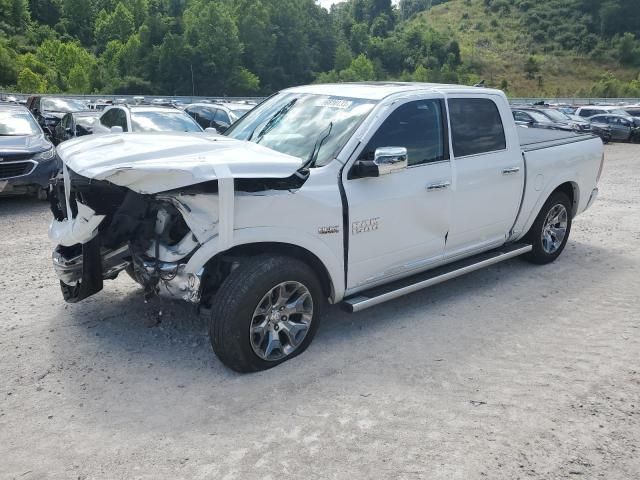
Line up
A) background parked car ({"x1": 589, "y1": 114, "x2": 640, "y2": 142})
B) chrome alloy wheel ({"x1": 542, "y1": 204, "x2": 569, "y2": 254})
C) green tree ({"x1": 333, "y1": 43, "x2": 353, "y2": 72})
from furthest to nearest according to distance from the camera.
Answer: green tree ({"x1": 333, "y1": 43, "x2": 353, "y2": 72}) → background parked car ({"x1": 589, "y1": 114, "x2": 640, "y2": 142}) → chrome alloy wheel ({"x1": 542, "y1": 204, "x2": 569, "y2": 254})

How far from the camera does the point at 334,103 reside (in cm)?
457

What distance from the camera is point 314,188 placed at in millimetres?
3871

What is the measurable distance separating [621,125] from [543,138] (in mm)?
21443

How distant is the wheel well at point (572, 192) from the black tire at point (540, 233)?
0.08 meters

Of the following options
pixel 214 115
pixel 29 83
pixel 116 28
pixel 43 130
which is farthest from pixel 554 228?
pixel 116 28

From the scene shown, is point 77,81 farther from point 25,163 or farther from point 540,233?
point 540,233

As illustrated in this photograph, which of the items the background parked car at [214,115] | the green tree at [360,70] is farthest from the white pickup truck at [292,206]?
the green tree at [360,70]

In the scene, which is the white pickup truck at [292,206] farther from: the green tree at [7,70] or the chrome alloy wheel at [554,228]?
the green tree at [7,70]

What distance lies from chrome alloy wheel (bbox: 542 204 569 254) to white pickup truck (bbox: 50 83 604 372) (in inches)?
44.1

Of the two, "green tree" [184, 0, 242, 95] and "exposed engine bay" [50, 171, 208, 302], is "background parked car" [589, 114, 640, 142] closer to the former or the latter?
"exposed engine bay" [50, 171, 208, 302]

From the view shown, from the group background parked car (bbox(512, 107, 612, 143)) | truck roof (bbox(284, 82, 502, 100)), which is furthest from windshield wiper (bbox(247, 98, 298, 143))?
background parked car (bbox(512, 107, 612, 143))

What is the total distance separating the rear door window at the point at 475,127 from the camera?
486 cm

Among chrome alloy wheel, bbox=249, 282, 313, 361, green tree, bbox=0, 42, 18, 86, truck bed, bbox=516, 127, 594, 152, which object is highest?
green tree, bbox=0, 42, 18, 86

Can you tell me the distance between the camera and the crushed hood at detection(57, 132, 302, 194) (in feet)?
11.0
